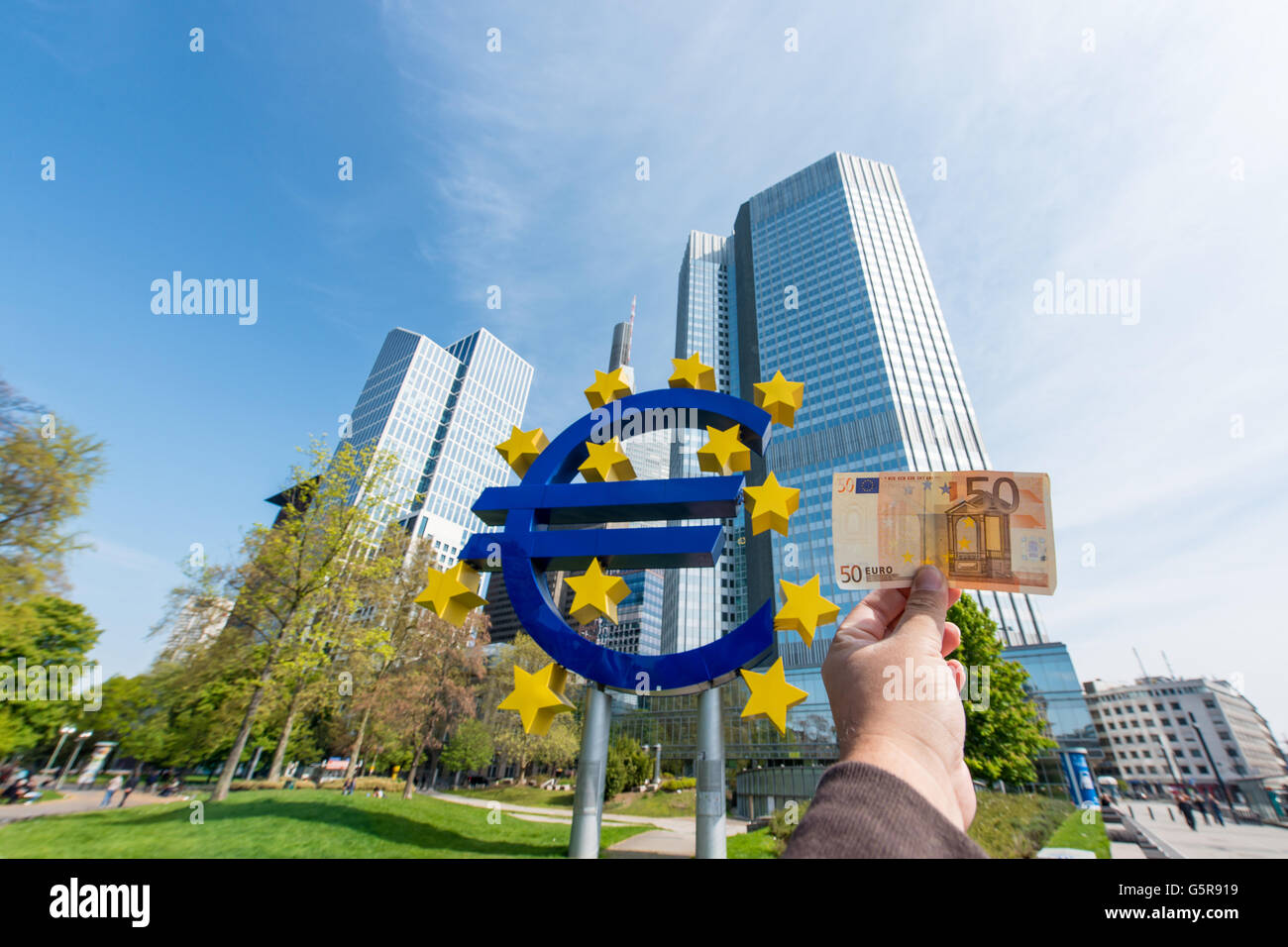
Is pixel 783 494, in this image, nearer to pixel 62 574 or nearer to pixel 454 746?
pixel 62 574

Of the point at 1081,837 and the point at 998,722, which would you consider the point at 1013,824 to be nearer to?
the point at 1081,837

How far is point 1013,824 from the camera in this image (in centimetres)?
1541

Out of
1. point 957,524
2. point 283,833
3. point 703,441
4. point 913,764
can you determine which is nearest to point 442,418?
point 703,441

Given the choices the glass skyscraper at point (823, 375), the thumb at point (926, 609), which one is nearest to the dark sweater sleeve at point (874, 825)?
the thumb at point (926, 609)

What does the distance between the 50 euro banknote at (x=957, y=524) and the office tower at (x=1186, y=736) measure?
75.6 meters

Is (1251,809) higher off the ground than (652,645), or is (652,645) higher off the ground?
(652,645)

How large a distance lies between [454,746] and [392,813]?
1061 inches

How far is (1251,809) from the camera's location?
28.9 m

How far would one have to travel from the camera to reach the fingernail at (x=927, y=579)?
2.88 meters
